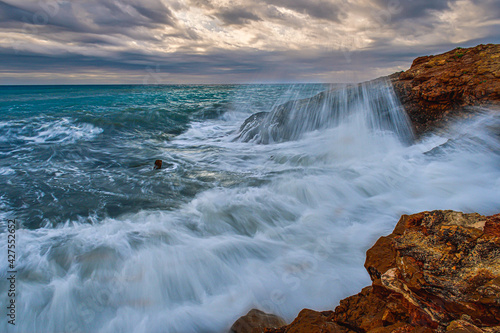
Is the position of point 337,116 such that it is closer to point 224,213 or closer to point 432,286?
point 224,213

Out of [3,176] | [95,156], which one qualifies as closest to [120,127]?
Answer: [95,156]

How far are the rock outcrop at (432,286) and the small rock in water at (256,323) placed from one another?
27cm

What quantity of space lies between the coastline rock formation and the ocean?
18 centimetres

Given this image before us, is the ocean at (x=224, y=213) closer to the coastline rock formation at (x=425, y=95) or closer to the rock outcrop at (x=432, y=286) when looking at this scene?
the coastline rock formation at (x=425, y=95)

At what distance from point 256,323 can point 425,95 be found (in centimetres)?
739

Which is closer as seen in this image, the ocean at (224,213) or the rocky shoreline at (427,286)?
the rocky shoreline at (427,286)

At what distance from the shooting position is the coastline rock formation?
621cm

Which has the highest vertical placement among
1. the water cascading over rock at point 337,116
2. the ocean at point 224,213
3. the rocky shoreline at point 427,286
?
the water cascading over rock at point 337,116

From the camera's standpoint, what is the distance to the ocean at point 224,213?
11.2 feet

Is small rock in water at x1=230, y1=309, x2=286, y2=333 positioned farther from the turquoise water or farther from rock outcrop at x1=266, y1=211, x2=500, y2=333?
the turquoise water

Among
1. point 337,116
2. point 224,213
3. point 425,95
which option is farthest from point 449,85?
point 224,213

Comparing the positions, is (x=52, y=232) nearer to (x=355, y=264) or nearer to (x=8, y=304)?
(x=8, y=304)

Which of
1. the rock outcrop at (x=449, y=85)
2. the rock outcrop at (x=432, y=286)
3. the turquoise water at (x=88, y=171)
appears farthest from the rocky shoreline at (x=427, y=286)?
the rock outcrop at (x=449, y=85)

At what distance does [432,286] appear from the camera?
200 cm
